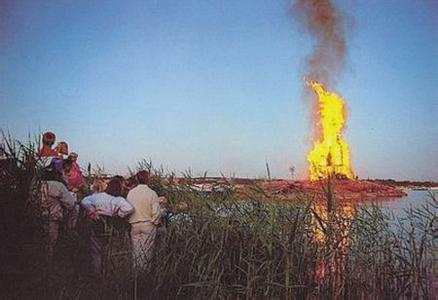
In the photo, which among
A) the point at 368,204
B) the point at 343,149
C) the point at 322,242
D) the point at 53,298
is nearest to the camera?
the point at 53,298

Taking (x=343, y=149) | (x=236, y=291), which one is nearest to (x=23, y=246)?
(x=236, y=291)

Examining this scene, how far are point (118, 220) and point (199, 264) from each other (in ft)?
2.29

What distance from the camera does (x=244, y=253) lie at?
13.3 feet

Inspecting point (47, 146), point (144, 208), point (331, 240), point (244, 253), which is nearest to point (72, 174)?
point (47, 146)

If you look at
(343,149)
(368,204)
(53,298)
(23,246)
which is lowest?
(53,298)

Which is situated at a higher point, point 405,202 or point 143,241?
point 405,202

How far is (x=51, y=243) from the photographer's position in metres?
4.14

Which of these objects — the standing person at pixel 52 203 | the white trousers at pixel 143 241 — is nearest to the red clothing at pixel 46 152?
the standing person at pixel 52 203

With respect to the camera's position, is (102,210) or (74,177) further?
(74,177)

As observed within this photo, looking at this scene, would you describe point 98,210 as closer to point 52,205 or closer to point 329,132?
point 52,205

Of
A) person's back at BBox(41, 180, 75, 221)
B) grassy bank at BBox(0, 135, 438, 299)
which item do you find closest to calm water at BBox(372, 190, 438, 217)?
grassy bank at BBox(0, 135, 438, 299)

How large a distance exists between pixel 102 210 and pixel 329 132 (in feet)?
8.83

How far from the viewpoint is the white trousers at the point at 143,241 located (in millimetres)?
4004

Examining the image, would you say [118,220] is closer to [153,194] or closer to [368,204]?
[153,194]
